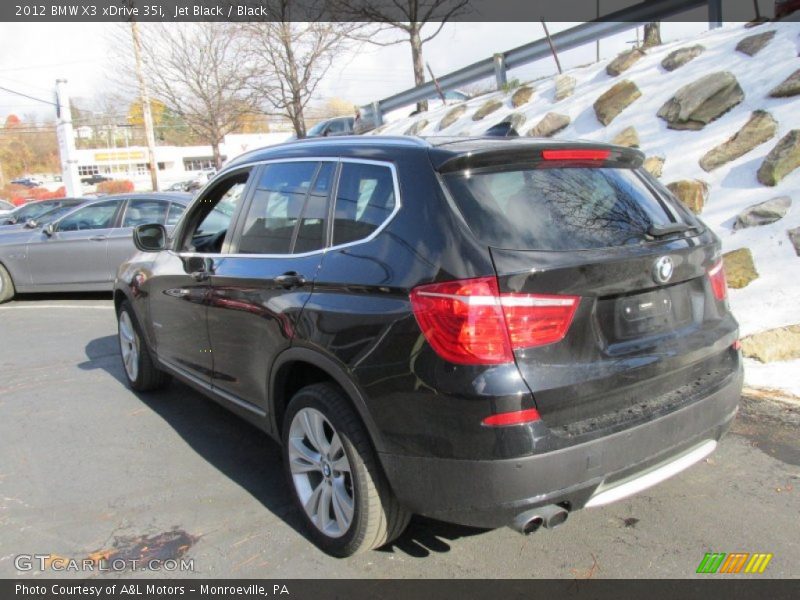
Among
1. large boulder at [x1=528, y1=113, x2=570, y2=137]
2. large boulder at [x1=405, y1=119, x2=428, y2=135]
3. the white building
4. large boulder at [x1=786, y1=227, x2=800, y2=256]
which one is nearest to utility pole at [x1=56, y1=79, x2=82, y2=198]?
large boulder at [x1=405, y1=119, x2=428, y2=135]

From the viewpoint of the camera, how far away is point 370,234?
272 centimetres

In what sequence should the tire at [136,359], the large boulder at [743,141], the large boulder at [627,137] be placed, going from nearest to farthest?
the tire at [136,359] → the large boulder at [743,141] → the large boulder at [627,137]

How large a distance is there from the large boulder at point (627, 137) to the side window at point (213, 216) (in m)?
5.60

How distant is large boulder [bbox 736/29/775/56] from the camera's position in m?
8.28

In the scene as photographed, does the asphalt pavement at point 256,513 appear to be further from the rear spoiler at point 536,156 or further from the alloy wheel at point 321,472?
the rear spoiler at point 536,156

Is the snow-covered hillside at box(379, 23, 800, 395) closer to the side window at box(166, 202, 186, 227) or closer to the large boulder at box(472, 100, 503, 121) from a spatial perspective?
the large boulder at box(472, 100, 503, 121)

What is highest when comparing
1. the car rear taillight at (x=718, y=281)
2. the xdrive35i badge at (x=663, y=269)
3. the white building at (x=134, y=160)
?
the white building at (x=134, y=160)

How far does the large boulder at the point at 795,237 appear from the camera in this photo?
5.61m

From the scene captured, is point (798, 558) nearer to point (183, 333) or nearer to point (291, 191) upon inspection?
point (291, 191)

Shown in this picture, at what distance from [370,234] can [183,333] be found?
6.80 ft

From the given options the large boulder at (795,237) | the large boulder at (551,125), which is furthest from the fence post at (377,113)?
the large boulder at (795,237)

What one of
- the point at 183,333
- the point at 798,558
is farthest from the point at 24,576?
the point at 798,558

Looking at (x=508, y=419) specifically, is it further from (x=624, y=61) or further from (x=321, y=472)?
(x=624, y=61)

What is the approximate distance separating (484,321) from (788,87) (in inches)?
272
